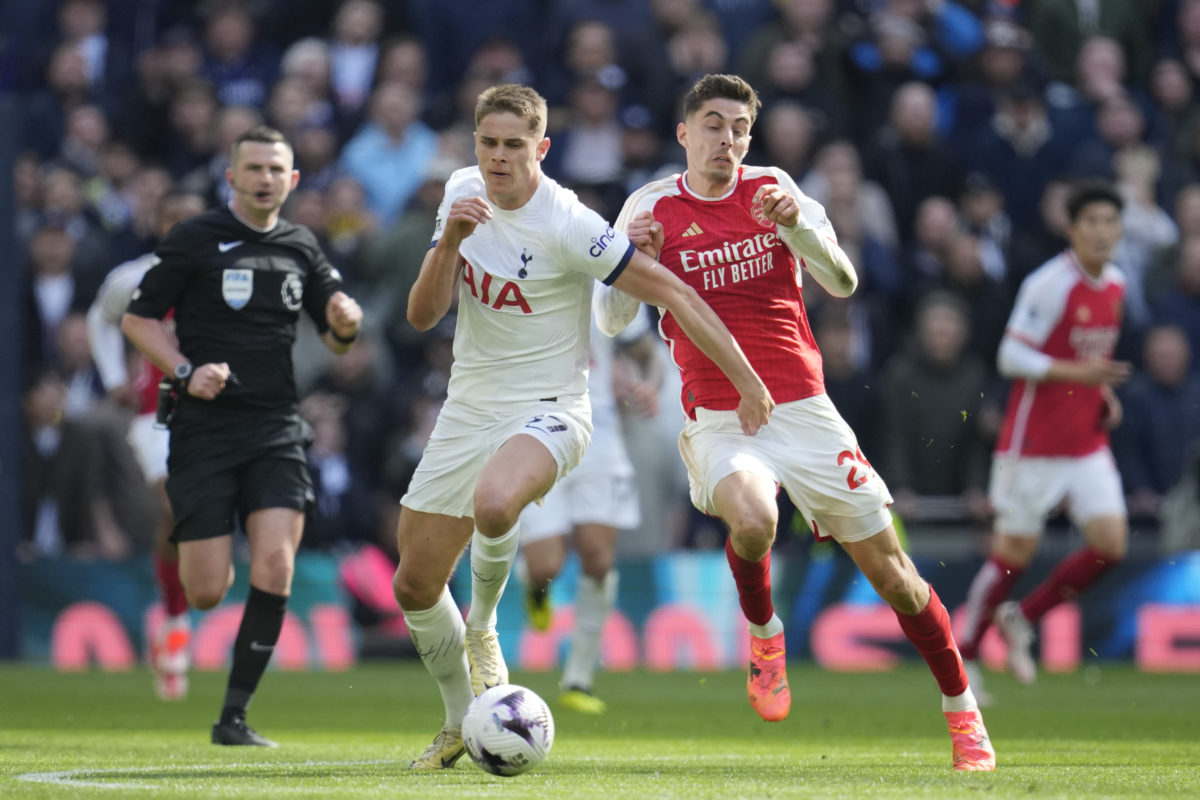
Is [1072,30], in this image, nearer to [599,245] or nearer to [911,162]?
[911,162]

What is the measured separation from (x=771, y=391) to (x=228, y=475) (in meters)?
2.86

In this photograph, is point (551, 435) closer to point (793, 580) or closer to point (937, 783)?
point (937, 783)

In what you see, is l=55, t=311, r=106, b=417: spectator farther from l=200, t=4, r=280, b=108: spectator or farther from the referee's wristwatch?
the referee's wristwatch

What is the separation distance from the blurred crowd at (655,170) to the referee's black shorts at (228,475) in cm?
Answer: 580

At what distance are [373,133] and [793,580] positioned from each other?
5.77 metres

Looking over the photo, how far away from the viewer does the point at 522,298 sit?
7418mm

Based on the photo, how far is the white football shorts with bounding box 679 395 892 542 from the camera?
7.41 m

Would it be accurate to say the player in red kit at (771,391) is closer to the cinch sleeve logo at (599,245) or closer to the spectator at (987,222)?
the cinch sleeve logo at (599,245)

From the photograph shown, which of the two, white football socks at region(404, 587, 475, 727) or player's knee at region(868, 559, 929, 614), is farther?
white football socks at region(404, 587, 475, 727)

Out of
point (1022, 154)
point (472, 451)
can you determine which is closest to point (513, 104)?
point (472, 451)

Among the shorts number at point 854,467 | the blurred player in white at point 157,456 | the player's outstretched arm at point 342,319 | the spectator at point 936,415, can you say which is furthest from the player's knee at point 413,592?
the spectator at point 936,415

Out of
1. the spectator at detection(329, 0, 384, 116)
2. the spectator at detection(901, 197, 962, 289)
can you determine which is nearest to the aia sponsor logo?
the spectator at detection(901, 197, 962, 289)

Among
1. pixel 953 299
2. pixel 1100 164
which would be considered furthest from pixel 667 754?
pixel 1100 164

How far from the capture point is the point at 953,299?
14883 millimetres
